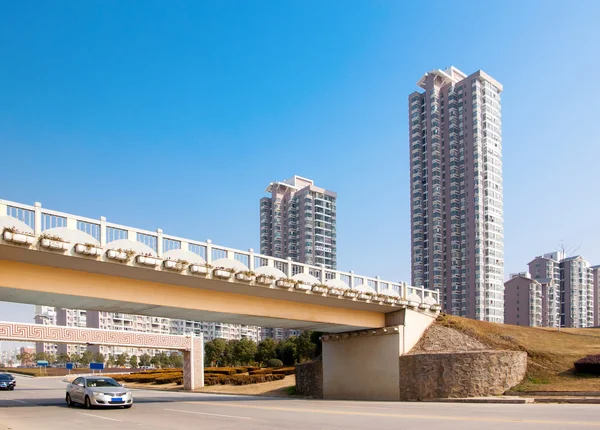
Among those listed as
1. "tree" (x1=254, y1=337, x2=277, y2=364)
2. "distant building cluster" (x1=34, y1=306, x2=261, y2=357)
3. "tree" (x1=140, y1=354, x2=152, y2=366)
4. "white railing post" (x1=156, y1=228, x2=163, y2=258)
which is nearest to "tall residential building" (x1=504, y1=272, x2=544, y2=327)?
"tree" (x1=254, y1=337, x2=277, y2=364)

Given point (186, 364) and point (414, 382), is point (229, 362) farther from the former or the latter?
point (414, 382)

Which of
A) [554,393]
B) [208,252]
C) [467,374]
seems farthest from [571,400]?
[208,252]

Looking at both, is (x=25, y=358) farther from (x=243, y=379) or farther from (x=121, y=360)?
(x=243, y=379)

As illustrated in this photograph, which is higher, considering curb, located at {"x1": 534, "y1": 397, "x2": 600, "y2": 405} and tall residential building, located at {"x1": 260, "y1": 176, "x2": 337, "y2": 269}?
tall residential building, located at {"x1": 260, "y1": 176, "x2": 337, "y2": 269}

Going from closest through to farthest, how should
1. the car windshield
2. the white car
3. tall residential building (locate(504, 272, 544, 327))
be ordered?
the white car, the car windshield, tall residential building (locate(504, 272, 544, 327))

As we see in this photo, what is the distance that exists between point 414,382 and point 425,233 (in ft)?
258

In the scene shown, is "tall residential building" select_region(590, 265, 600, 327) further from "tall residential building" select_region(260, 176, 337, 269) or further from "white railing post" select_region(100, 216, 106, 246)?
"white railing post" select_region(100, 216, 106, 246)

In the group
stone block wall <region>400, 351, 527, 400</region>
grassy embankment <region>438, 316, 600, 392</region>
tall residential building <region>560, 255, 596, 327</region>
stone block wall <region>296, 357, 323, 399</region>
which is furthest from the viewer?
tall residential building <region>560, 255, 596, 327</region>

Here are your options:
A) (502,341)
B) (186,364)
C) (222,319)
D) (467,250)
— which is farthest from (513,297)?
(222,319)

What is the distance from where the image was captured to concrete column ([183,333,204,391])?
2066 inches

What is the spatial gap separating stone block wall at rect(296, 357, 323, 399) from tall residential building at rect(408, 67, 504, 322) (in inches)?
2505

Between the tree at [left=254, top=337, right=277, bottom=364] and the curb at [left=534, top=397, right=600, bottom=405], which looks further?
the tree at [left=254, top=337, right=277, bottom=364]

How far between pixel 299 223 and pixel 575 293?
64046 millimetres

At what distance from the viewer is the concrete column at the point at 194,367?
172ft
